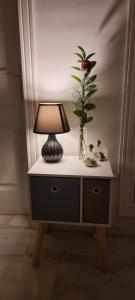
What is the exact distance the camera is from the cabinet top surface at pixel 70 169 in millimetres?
1456

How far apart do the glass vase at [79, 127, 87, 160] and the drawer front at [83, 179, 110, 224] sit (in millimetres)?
318

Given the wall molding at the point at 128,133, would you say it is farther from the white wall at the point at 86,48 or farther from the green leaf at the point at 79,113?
the green leaf at the point at 79,113

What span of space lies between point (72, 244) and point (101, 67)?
1267 mm

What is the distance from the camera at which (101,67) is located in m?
1.66

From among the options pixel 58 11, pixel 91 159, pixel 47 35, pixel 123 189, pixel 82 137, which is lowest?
pixel 123 189

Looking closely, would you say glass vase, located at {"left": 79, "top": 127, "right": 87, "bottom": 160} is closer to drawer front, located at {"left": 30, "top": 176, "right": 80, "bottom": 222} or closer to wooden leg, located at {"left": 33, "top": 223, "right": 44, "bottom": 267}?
drawer front, located at {"left": 30, "top": 176, "right": 80, "bottom": 222}

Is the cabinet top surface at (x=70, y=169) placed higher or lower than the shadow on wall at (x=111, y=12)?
lower

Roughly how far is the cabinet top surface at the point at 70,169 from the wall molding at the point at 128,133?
0.20m

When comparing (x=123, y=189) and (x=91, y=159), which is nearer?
(x=91, y=159)

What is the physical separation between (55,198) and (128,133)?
0.68 meters

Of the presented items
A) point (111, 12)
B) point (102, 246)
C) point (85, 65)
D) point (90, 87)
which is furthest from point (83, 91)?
point (102, 246)

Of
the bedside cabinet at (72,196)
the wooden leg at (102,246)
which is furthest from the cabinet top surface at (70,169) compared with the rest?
the wooden leg at (102,246)

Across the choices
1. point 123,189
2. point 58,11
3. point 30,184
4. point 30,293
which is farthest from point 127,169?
point 58,11

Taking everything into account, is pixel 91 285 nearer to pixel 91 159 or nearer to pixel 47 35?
pixel 91 159
